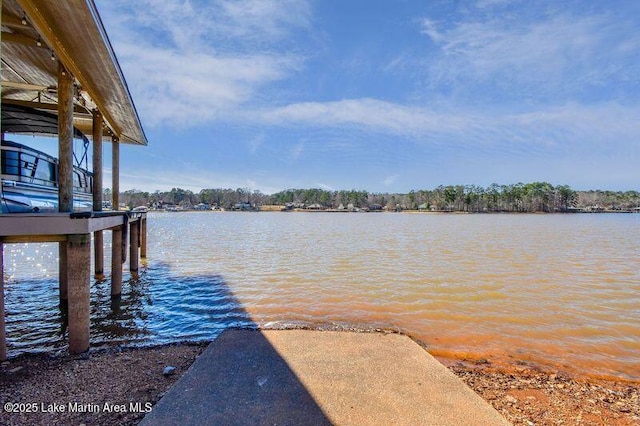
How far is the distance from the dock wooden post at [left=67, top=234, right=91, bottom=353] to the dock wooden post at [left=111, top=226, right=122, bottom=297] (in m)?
4.09

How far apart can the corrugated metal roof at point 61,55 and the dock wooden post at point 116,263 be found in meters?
3.37

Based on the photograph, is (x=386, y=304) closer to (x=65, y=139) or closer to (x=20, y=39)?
(x=65, y=139)

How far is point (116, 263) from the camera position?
9.55 meters

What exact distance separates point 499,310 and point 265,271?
8151mm

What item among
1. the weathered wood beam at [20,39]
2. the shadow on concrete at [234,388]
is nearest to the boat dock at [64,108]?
the weathered wood beam at [20,39]

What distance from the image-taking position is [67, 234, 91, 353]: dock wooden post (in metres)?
5.37

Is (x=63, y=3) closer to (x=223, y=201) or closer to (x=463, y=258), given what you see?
(x=463, y=258)

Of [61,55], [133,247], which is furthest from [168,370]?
[133,247]

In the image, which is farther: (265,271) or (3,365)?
(265,271)

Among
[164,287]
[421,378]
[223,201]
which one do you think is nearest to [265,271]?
[164,287]

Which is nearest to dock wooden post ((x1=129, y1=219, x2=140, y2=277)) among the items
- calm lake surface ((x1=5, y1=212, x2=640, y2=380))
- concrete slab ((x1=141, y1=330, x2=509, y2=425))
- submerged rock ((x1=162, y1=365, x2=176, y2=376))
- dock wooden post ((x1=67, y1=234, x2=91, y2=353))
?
calm lake surface ((x1=5, y1=212, x2=640, y2=380))

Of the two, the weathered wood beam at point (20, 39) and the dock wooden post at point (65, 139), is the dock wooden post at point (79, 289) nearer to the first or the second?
the dock wooden post at point (65, 139)

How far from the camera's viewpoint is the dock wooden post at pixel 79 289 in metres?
5.37

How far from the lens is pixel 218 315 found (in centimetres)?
809
